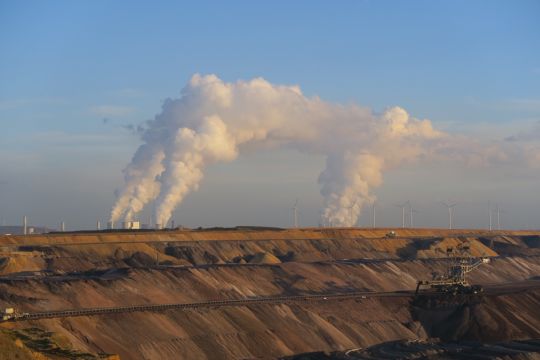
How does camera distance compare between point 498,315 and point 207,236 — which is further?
point 207,236

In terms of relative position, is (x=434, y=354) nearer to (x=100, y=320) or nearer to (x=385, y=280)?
(x=100, y=320)

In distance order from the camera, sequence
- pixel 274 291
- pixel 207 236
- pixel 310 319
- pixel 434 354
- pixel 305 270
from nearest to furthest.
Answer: pixel 434 354, pixel 310 319, pixel 274 291, pixel 305 270, pixel 207 236

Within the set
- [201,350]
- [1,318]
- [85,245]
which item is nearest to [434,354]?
[201,350]

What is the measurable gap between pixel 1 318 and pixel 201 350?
16.8 meters

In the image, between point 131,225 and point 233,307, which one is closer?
point 233,307

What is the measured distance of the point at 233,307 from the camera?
9138 cm

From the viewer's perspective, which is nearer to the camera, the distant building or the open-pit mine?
the open-pit mine

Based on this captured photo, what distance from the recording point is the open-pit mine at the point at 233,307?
78125 mm

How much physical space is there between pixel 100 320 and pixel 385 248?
352 feet

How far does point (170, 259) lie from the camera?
5546 inches

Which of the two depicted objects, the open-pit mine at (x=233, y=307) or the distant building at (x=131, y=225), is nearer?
the open-pit mine at (x=233, y=307)

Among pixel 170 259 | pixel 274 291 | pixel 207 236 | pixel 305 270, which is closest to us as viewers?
pixel 274 291

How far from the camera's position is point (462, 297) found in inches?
4264

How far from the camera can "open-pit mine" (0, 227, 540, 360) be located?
7812cm
